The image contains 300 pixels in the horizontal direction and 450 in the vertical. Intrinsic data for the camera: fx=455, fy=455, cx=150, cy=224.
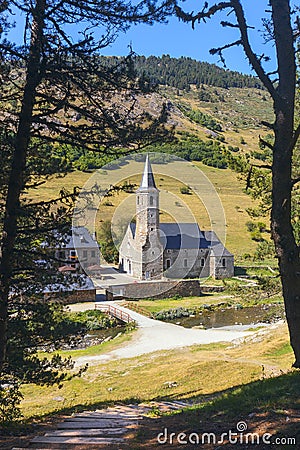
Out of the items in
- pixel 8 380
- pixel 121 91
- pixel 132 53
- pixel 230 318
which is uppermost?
pixel 132 53

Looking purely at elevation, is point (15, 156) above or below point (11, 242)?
above

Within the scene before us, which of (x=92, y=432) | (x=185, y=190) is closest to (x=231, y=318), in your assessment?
(x=92, y=432)

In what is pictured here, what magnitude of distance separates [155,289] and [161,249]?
6.20 metres

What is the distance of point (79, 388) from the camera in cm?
1333

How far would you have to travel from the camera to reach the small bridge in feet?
87.7

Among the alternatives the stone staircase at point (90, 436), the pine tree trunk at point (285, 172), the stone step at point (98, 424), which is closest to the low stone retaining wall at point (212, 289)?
the pine tree trunk at point (285, 172)

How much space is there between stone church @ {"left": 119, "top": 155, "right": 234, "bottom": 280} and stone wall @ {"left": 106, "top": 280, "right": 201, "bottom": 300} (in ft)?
9.74

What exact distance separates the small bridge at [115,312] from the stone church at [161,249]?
990 centimetres

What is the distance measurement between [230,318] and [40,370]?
72.4ft

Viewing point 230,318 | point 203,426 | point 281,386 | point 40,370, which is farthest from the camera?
point 230,318

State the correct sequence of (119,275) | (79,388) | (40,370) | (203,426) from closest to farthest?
(203,426) < (40,370) < (79,388) < (119,275)

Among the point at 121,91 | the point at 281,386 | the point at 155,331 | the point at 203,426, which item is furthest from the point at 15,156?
the point at 155,331

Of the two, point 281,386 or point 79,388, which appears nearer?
point 281,386

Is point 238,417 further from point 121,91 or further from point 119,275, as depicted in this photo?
point 119,275
